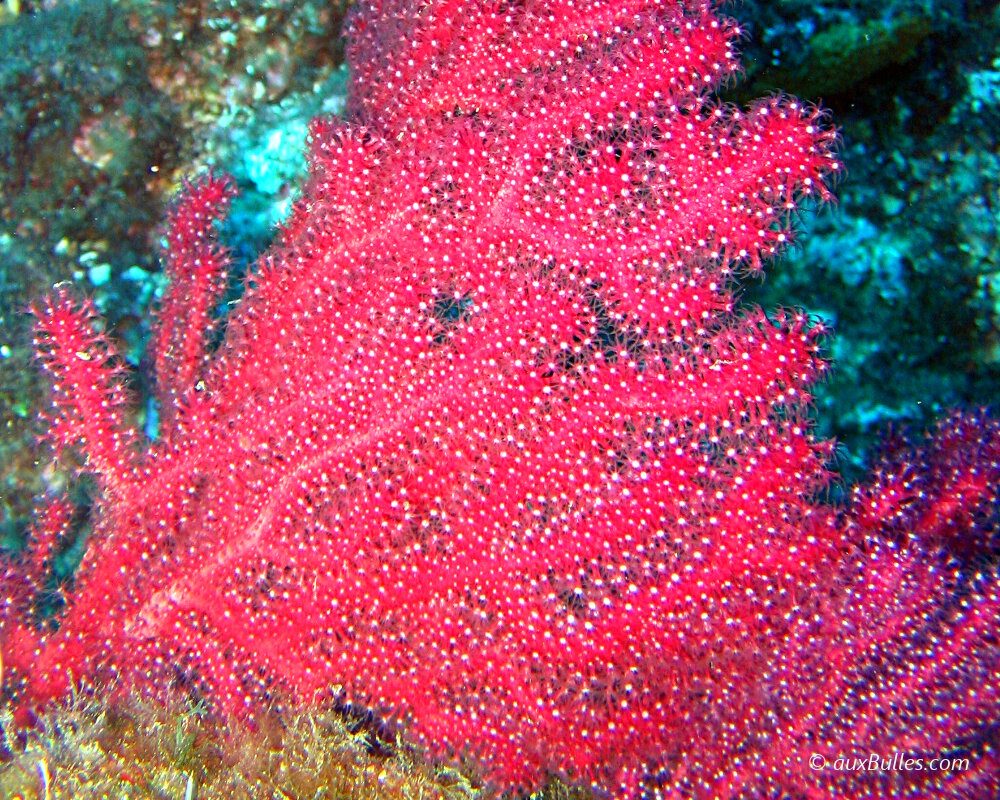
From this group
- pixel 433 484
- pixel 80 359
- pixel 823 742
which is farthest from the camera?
pixel 80 359

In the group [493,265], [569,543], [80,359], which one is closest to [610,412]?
[569,543]

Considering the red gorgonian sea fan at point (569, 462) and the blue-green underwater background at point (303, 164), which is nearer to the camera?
the red gorgonian sea fan at point (569, 462)

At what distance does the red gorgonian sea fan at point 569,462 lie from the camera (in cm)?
196

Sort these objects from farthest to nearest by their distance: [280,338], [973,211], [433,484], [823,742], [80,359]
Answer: [973,211], [80,359], [280,338], [433,484], [823,742]

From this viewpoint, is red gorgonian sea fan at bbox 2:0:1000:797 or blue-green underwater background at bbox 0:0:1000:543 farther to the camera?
blue-green underwater background at bbox 0:0:1000:543

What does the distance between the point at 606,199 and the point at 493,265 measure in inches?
16.0

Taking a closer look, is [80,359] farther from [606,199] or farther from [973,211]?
[973,211]

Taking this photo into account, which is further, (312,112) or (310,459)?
(312,112)

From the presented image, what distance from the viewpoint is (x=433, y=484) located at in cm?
213

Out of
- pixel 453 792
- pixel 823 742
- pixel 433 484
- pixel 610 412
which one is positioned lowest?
pixel 453 792

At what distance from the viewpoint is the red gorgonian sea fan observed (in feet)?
6.44

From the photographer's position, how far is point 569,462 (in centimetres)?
203

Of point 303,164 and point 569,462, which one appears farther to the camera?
point 303,164

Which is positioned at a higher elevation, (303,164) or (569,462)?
(303,164)
